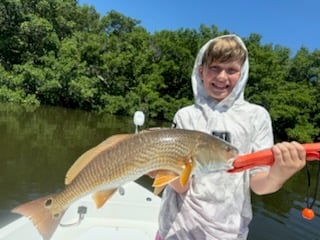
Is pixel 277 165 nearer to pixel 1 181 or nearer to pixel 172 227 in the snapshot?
pixel 172 227

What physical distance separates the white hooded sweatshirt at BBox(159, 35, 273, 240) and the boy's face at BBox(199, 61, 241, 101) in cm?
3

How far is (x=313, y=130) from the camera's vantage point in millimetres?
26547

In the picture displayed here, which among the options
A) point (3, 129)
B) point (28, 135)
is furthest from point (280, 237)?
point (3, 129)

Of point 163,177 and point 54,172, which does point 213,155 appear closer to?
point 163,177

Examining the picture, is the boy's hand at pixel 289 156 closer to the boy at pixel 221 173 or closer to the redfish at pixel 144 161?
the boy at pixel 221 173

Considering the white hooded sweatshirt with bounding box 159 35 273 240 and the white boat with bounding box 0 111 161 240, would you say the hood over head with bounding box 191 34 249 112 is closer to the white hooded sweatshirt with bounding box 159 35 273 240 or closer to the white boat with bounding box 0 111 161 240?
the white hooded sweatshirt with bounding box 159 35 273 240

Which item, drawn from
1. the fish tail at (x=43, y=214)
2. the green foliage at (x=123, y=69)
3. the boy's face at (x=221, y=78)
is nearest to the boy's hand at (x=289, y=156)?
the boy's face at (x=221, y=78)

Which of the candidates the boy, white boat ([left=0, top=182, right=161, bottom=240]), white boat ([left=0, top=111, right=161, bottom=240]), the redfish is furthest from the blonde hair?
white boat ([left=0, top=182, right=161, bottom=240])

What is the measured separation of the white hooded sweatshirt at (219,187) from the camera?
201 cm

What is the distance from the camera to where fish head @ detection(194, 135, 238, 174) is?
73.0 inches

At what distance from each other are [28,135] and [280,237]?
1117cm

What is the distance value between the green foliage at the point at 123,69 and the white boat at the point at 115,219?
22.8 m

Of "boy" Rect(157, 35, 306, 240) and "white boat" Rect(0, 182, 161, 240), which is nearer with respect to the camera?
"boy" Rect(157, 35, 306, 240)

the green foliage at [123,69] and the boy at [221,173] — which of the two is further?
the green foliage at [123,69]
